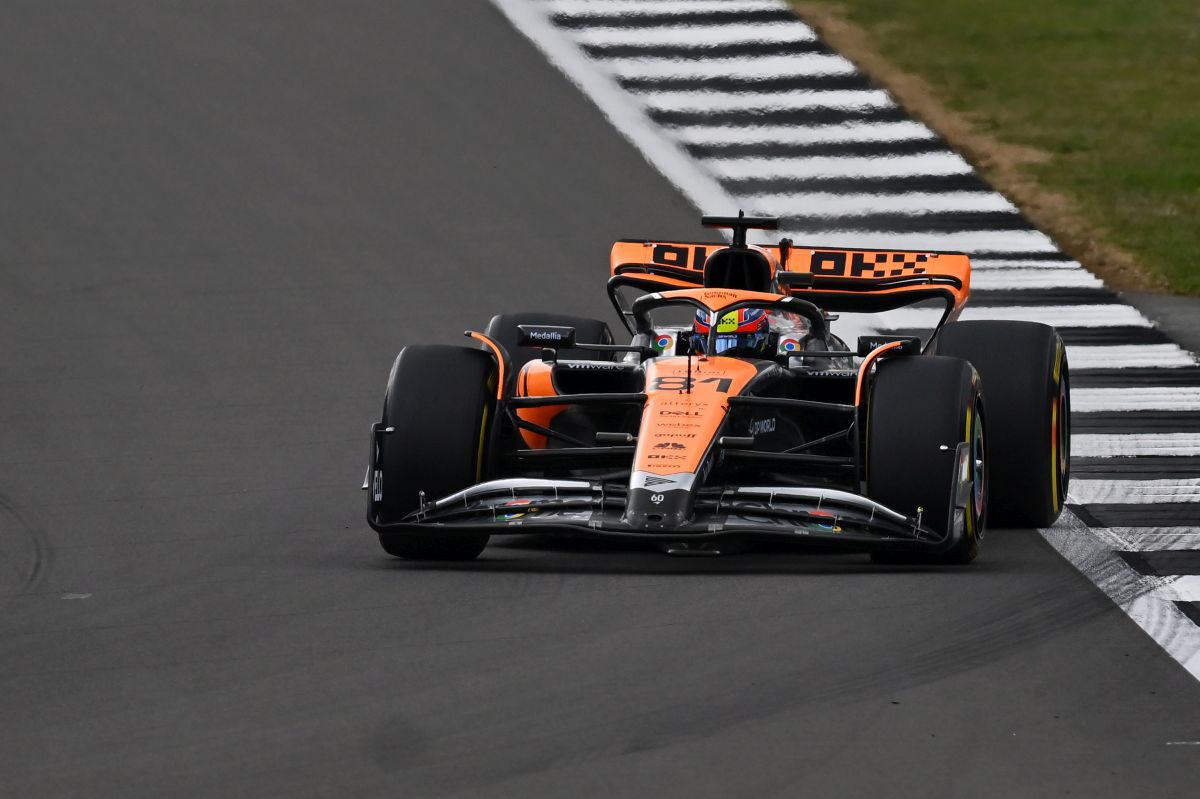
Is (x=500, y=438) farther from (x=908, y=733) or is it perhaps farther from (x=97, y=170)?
(x=97, y=170)

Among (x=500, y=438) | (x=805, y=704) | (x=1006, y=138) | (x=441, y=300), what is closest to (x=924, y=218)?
(x=1006, y=138)

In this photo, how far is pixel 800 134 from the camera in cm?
2211

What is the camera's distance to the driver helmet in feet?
38.0

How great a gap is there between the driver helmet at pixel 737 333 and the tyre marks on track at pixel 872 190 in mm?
1783

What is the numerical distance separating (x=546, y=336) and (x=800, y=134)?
1060cm

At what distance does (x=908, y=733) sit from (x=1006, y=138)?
1591 centimetres

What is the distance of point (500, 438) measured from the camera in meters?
10.9

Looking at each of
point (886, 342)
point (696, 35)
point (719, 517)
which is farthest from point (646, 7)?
point (719, 517)

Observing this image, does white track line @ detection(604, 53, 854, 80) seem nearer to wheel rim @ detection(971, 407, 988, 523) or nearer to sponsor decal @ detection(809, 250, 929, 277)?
sponsor decal @ detection(809, 250, 929, 277)

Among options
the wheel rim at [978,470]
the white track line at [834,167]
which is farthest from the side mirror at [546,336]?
the white track line at [834,167]

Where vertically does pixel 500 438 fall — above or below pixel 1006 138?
below

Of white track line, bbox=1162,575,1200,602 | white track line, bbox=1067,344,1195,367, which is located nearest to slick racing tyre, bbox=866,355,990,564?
white track line, bbox=1162,575,1200,602

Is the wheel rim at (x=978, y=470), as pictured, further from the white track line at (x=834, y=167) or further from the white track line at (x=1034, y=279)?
the white track line at (x=834, y=167)

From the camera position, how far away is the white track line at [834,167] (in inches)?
832
